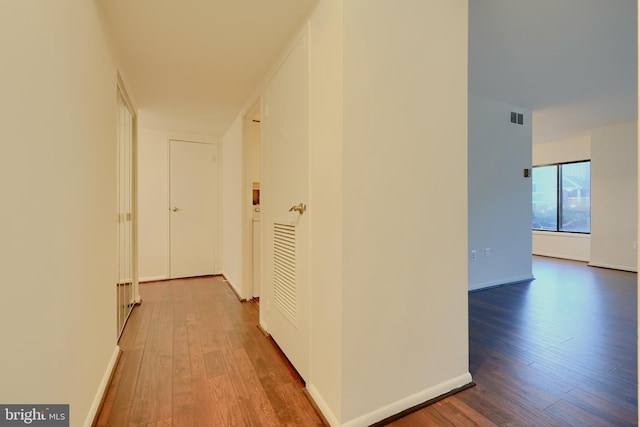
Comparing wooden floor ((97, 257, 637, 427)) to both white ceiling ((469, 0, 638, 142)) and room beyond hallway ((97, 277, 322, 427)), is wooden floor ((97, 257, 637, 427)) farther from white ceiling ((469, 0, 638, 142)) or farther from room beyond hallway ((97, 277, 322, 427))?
white ceiling ((469, 0, 638, 142))

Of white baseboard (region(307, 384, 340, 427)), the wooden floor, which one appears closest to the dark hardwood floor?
the wooden floor

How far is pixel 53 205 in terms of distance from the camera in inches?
40.5

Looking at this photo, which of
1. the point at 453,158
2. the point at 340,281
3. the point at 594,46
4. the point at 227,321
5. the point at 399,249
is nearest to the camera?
the point at 340,281

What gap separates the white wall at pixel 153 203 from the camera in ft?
13.0

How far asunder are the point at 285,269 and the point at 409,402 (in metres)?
1.04

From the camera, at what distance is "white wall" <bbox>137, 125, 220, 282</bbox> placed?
13.0ft

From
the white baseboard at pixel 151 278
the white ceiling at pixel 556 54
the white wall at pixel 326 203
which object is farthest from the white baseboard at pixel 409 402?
the white baseboard at pixel 151 278

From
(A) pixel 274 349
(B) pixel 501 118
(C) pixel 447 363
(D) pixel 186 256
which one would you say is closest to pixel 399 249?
(C) pixel 447 363

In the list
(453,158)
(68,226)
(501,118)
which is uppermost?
(501,118)

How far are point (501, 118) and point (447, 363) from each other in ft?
11.3

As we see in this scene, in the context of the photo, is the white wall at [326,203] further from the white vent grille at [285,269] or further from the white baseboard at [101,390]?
the white baseboard at [101,390]

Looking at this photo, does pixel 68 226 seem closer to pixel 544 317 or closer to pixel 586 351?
pixel 586 351

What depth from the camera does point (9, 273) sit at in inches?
30.7

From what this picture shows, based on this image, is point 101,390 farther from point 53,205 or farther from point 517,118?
point 517,118
